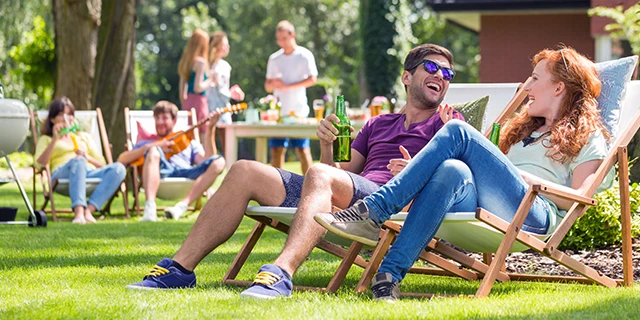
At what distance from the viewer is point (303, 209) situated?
12.5ft

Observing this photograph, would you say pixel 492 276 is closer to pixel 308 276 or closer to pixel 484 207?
pixel 484 207

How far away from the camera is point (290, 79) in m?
10.1

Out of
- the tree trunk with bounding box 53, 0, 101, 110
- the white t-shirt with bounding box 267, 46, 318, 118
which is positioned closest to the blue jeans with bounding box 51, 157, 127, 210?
the white t-shirt with bounding box 267, 46, 318, 118

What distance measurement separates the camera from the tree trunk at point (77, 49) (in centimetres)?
1194

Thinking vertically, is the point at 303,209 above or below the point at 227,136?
above

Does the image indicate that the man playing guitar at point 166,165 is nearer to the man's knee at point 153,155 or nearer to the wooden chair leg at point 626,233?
the man's knee at point 153,155

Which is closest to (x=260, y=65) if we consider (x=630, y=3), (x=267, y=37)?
(x=267, y=37)

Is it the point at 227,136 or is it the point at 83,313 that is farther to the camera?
the point at 227,136

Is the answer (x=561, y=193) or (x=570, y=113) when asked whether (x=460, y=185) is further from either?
(x=570, y=113)

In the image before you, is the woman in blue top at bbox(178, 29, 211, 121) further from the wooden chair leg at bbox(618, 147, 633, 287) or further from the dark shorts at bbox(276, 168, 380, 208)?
the wooden chair leg at bbox(618, 147, 633, 287)

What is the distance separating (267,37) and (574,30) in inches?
768

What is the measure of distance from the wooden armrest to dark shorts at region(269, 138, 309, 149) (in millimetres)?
6224

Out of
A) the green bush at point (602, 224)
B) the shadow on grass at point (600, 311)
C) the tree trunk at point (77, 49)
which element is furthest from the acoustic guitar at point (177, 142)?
the shadow on grass at point (600, 311)

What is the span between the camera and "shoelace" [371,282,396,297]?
3.68m
